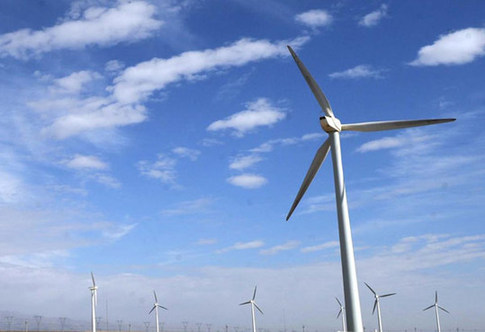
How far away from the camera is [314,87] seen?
1939 inches

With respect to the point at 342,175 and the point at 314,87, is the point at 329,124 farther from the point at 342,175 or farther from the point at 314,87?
the point at 314,87

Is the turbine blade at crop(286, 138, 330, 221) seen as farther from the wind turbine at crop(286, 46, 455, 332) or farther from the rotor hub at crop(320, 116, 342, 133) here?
the rotor hub at crop(320, 116, 342, 133)

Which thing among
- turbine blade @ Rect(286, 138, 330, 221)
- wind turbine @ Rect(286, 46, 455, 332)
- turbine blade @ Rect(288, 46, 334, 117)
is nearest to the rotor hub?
wind turbine @ Rect(286, 46, 455, 332)

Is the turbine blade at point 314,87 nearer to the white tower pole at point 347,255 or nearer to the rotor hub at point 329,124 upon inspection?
the rotor hub at point 329,124

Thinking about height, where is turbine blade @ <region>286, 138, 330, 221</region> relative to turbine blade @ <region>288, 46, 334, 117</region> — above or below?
below

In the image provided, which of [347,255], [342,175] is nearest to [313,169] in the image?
[342,175]

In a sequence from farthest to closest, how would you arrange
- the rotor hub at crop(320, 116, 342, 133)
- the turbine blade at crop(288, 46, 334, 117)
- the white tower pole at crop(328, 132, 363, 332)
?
the turbine blade at crop(288, 46, 334, 117), the rotor hub at crop(320, 116, 342, 133), the white tower pole at crop(328, 132, 363, 332)

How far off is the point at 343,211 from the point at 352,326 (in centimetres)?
808

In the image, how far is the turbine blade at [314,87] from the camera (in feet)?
158

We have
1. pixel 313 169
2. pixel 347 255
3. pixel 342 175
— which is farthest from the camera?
pixel 313 169

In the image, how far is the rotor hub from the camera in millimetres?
45781

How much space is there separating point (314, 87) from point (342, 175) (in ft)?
27.9

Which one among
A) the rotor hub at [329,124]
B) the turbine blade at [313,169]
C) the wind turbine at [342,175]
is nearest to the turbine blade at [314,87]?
the wind turbine at [342,175]

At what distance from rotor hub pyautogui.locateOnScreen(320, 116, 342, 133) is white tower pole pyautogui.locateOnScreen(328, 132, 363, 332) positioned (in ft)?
6.00
